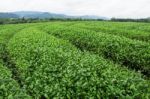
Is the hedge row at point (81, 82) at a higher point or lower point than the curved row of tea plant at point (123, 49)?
higher

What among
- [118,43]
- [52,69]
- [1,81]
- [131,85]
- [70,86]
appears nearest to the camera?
[131,85]

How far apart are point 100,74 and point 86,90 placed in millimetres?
1710

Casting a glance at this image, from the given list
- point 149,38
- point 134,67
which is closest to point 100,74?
point 134,67

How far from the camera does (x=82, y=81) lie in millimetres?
10016

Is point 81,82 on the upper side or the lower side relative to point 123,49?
upper

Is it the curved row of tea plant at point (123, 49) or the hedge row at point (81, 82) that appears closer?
the hedge row at point (81, 82)

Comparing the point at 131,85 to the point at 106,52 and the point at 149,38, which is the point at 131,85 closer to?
the point at 106,52

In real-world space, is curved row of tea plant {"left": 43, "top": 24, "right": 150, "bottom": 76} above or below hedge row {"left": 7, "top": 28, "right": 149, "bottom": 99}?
below

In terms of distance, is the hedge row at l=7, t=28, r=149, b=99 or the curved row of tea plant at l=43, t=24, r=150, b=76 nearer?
the hedge row at l=7, t=28, r=149, b=99

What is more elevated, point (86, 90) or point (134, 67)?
point (86, 90)

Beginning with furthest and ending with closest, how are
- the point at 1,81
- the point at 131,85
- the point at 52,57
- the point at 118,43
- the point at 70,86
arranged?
the point at 118,43 < the point at 52,57 < the point at 1,81 < the point at 70,86 < the point at 131,85

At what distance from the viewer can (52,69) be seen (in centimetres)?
1219

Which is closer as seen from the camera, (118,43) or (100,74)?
(100,74)

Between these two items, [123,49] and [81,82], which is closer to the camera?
[81,82]
